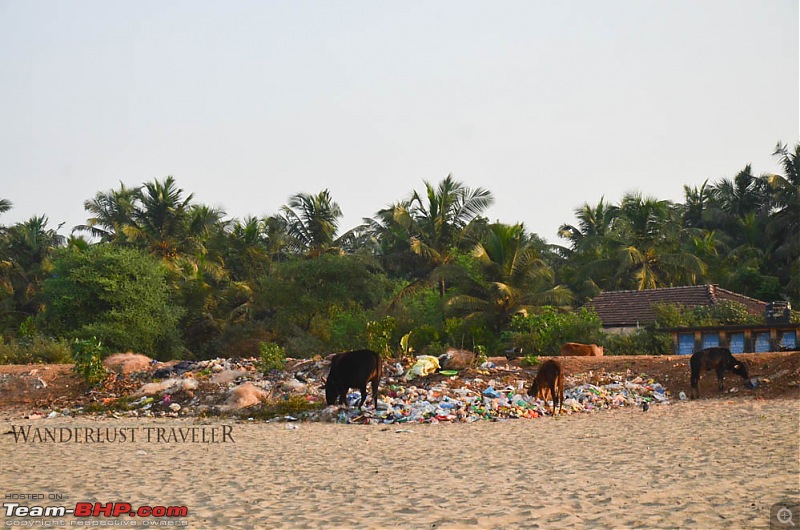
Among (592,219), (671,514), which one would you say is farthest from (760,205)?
(671,514)

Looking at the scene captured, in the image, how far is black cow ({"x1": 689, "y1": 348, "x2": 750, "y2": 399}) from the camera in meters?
18.5

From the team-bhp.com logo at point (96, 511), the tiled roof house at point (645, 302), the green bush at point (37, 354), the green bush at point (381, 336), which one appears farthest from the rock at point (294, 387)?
the tiled roof house at point (645, 302)

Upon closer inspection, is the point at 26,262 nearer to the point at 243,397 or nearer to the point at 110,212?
the point at 110,212

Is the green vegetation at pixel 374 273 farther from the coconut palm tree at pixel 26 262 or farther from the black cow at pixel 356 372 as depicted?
the black cow at pixel 356 372

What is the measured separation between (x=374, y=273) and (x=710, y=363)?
24853 mm

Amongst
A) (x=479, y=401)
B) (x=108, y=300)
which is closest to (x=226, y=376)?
(x=479, y=401)

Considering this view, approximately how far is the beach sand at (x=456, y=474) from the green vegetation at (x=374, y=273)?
9.91 metres

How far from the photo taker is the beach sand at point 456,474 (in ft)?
23.2

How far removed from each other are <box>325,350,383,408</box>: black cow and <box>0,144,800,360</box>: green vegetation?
5.99 meters

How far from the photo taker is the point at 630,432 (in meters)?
12.9

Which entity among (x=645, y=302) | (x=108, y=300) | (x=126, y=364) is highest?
(x=108, y=300)

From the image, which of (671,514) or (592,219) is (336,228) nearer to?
(592,219)

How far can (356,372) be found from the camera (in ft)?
53.5

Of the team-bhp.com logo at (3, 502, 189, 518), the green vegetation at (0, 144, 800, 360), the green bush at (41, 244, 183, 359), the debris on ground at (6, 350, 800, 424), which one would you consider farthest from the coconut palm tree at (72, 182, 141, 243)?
the team-bhp.com logo at (3, 502, 189, 518)
